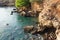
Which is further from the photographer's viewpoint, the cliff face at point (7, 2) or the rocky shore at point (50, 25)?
the cliff face at point (7, 2)

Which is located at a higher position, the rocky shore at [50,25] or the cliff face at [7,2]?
the rocky shore at [50,25]

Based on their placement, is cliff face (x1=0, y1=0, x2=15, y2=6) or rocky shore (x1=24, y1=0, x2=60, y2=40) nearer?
rocky shore (x1=24, y1=0, x2=60, y2=40)

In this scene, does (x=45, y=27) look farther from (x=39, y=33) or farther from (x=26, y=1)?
(x=26, y=1)

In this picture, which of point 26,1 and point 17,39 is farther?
point 26,1

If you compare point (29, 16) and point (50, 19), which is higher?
point (50, 19)

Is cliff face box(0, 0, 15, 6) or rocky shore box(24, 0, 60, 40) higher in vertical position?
rocky shore box(24, 0, 60, 40)

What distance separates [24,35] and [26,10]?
34776 millimetres

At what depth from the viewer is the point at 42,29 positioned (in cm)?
4566

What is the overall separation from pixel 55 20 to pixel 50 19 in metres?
3.25

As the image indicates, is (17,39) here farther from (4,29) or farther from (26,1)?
(26,1)

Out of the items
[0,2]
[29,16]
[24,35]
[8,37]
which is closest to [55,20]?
[24,35]

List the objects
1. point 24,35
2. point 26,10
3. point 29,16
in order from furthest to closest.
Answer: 1. point 26,10
2. point 29,16
3. point 24,35

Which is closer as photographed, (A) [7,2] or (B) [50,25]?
(B) [50,25]

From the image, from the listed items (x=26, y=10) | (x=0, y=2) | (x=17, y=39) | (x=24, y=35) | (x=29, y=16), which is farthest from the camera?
(x=0, y=2)
